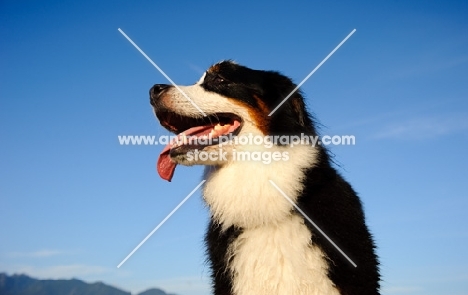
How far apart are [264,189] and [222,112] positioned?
39.6 inches

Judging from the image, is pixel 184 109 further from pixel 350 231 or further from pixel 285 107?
pixel 350 231

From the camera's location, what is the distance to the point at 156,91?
18.7ft

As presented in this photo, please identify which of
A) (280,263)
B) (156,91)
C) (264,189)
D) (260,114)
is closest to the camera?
(280,263)

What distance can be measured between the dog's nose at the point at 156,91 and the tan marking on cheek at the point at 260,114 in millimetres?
A: 793

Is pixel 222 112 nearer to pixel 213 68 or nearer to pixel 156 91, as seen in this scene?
pixel 213 68

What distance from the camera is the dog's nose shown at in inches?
224

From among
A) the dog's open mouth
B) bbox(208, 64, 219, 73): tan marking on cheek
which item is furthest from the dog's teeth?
bbox(208, 64, 219, 73): tan marking on cheek

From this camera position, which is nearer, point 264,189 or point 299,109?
point 264,189

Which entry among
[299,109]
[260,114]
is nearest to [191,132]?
[260,114]

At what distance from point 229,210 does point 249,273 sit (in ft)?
2.33

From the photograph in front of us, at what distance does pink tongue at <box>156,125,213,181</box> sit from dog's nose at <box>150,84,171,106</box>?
51 centimetres

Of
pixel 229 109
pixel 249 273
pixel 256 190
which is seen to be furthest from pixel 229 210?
pixel 229 109

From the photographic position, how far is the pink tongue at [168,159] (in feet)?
18.4

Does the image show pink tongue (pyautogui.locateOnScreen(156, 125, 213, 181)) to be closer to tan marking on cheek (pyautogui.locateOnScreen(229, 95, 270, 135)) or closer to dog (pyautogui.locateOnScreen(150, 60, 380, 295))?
dog (pyautogui.locateOnScreen(150, 60, 380, 295))
